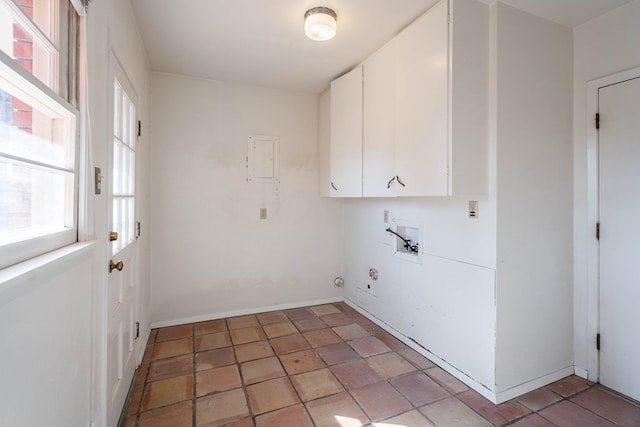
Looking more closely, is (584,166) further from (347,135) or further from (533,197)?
(347,135)

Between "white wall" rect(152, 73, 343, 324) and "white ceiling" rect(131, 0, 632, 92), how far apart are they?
1.17 feet

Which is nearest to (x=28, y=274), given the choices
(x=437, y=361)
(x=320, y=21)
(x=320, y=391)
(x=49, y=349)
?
(x=49, y=349)

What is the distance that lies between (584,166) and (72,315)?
9.71 feet

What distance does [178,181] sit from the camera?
2.94m

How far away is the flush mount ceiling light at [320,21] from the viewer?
6.24 feet

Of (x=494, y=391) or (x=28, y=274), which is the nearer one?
(x=28, y=274)

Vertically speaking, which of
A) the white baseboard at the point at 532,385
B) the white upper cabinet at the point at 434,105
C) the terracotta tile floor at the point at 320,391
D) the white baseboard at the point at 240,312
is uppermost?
the white upper cabinet at the point at 434,105

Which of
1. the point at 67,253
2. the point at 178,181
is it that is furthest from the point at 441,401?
the point at 178,181

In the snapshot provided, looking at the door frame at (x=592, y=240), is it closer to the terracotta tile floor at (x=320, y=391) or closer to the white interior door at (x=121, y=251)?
the terracotta tile floor at (x=320, y=391)

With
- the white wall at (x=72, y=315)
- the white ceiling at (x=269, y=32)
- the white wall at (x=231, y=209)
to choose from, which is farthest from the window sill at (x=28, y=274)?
the white wall at (x=231, y=209)

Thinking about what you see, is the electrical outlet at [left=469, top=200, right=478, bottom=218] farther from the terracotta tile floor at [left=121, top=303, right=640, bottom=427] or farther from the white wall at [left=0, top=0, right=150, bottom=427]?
the white wall at [left=0, top=0, right=150, bottom=427]

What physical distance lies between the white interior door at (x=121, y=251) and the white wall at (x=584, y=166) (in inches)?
114

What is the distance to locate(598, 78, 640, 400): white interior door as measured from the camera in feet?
6.05

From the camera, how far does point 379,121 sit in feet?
7.96
